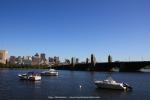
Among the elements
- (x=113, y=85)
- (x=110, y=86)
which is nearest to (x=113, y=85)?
(x=113, y=85)

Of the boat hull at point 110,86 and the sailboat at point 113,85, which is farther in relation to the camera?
the sailboat at point 113,85

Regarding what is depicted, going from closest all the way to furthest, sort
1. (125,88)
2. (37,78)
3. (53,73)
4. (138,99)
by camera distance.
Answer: (138,99)
(125,88)
(37,78)
(53,73)

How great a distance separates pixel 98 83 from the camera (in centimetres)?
9419

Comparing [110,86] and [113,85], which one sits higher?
[113,85]

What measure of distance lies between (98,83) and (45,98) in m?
28.2

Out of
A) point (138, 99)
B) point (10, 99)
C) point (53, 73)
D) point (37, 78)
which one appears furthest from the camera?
point (53, 73)

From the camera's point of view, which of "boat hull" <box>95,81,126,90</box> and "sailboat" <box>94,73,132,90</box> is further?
"sailboat" <box>94,73,132,90</box>

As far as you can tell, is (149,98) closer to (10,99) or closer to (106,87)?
(106,87)

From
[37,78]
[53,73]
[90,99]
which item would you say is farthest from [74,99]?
[53,73]

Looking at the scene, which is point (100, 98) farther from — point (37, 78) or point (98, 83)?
point (37, 78)

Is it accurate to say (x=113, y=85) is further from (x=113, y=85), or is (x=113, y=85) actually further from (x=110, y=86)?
(x=110, y=86)

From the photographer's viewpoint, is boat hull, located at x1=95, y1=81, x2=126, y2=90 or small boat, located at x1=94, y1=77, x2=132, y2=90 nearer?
boat hull, located at x1=95, y1=81, x2=126, y2=90

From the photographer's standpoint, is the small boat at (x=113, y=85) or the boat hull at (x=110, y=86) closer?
the boat hull at (x=110, y=86)

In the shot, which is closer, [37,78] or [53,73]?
[37,78]
